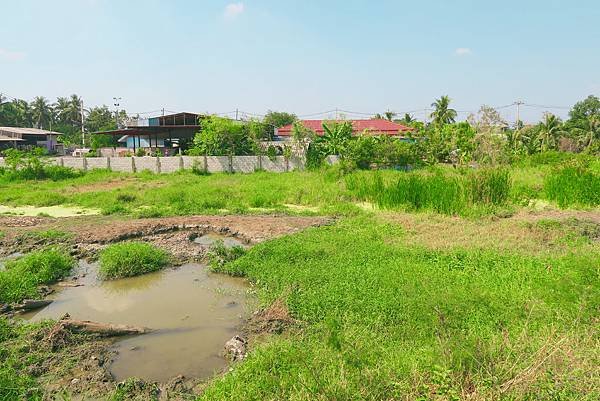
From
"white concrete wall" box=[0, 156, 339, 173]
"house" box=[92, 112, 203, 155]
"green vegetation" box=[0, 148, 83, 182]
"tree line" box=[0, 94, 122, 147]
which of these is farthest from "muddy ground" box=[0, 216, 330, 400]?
"tree line" box=[0, 94, 122, 147]

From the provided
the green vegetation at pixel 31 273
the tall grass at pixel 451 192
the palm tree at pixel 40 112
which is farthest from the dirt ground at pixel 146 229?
the palm tree at pixel 40 112

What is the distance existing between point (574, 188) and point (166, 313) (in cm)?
1176

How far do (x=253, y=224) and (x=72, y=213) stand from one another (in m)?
6.23

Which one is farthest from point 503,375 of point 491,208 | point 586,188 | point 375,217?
point 586,188

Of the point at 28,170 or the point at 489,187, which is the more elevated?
the point at 28,170

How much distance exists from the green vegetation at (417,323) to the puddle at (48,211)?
770 centimetres

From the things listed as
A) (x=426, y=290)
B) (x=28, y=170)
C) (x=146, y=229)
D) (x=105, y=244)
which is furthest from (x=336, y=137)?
(x=426, y=290)

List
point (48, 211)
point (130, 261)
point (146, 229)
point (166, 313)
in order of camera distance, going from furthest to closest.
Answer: point (48, 211)
point (146, 229)
point (130, 261)
point (166, 313)

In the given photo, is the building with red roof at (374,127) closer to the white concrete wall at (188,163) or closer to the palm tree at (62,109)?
the white concrete wall at (188,163)

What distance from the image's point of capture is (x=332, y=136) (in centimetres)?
2408

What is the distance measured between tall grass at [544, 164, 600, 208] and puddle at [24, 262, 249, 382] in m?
10.1

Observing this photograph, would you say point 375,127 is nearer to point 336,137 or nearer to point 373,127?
point 373,127

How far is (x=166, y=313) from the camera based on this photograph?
6.31m

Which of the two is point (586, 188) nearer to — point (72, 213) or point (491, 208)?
point (491, 208)
